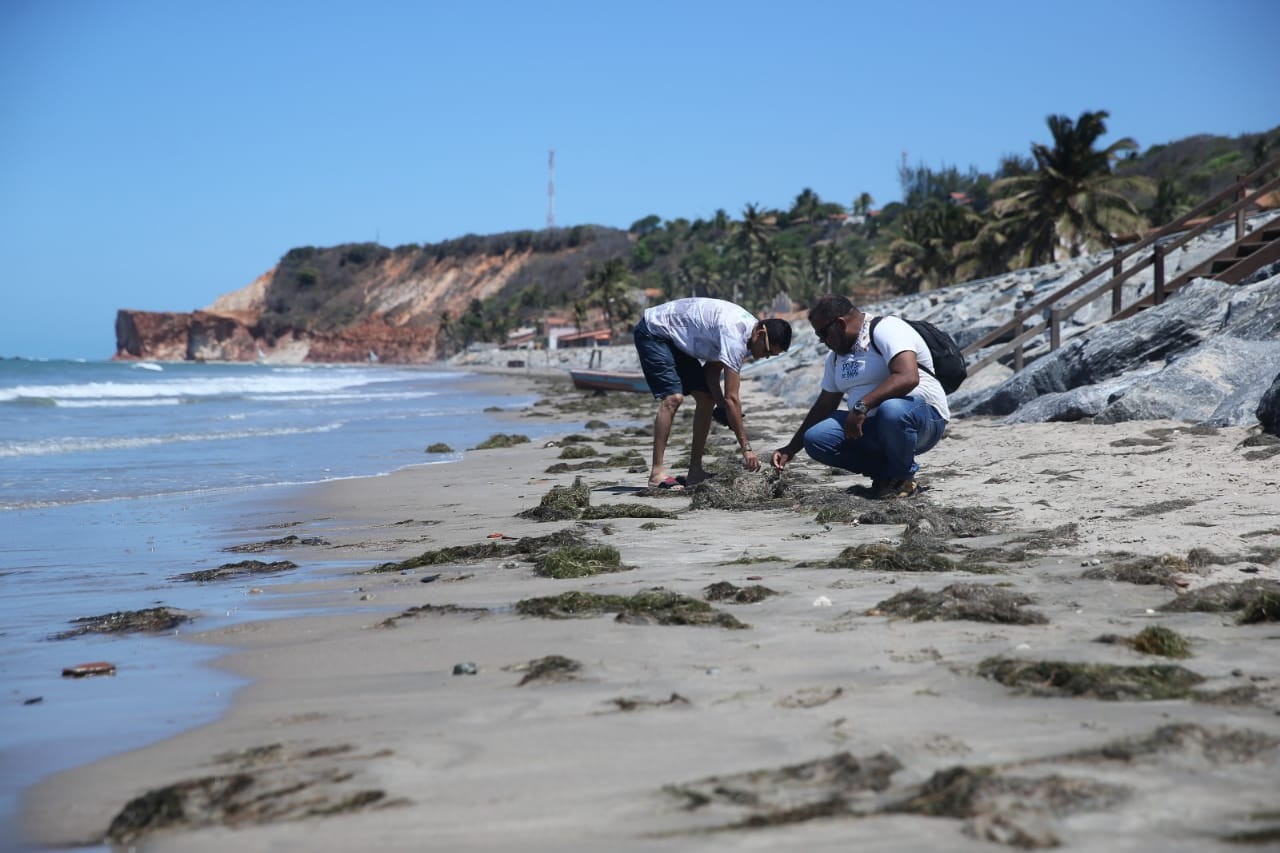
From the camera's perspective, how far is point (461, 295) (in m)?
140

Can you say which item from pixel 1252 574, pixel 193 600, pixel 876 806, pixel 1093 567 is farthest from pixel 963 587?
pixel 193 600

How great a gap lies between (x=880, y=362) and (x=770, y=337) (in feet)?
2.83

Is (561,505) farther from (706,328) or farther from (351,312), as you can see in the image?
(351,312)

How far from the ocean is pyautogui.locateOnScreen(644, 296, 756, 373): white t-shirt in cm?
294

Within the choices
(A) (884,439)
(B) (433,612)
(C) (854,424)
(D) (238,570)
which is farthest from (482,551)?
(A) (884,439)

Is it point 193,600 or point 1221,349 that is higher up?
point 1221,349

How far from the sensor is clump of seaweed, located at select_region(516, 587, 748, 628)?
3.94m

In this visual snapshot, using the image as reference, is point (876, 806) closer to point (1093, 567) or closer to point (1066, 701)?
point (1066, 701)

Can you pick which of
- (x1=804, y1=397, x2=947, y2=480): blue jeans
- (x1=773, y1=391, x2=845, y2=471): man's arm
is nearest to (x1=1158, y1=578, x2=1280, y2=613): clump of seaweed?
(x1=804, y1=397, x2=947, y2=480): blue jeans

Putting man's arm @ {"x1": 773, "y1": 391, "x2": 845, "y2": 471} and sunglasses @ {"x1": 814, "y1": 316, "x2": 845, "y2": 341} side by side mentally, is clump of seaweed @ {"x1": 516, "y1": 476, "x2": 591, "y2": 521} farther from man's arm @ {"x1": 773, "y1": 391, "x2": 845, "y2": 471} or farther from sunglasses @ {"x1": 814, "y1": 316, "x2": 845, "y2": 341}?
sunglasses @ {"x1": 814, "y1": 316, "x2": 845, "y2": 341}

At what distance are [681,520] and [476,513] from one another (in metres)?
1.74

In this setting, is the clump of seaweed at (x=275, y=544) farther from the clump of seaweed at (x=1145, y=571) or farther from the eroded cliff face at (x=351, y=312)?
the eroded cliff face at (x=351, y=312)

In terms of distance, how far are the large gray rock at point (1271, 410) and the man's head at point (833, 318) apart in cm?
289

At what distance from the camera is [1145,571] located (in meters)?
4.21
